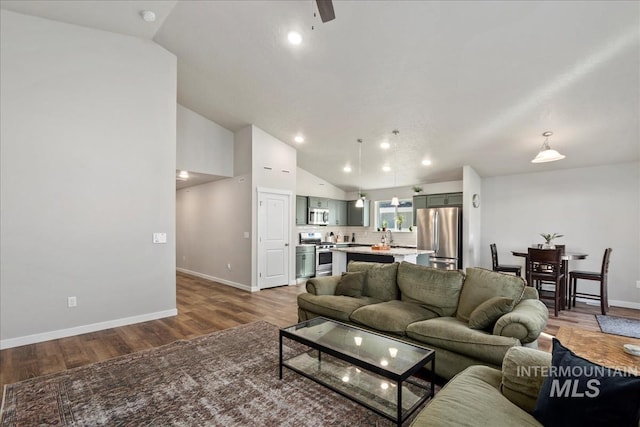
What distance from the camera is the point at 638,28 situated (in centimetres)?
291

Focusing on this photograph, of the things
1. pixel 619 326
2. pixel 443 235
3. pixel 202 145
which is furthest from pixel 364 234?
pixel 619 326

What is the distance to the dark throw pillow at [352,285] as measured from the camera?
3.76 metres

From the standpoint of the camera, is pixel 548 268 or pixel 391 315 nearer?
pixel 391 315

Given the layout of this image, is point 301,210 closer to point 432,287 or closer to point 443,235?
point 443,235

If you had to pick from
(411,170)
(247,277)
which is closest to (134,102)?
(247,277)

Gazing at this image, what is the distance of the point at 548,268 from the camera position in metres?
5.32

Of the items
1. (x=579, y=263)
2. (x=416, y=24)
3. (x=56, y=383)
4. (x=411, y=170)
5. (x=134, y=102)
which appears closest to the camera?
(x=56, y=383)

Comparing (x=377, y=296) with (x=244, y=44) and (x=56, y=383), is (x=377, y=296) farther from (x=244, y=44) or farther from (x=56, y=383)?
(x=244, y=44)

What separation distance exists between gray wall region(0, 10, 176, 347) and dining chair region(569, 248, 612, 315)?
6478mm

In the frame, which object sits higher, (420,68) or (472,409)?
(420,68)

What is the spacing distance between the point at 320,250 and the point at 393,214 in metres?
2.37

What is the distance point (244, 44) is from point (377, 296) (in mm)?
3549

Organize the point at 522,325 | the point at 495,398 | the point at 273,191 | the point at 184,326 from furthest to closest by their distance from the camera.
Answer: the point at 273,191, the point at 184,326, the point at 522,325, the point at 495,398

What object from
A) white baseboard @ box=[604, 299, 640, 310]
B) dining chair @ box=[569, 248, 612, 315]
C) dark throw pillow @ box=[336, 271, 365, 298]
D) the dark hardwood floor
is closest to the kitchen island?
the dark hardwood floor
